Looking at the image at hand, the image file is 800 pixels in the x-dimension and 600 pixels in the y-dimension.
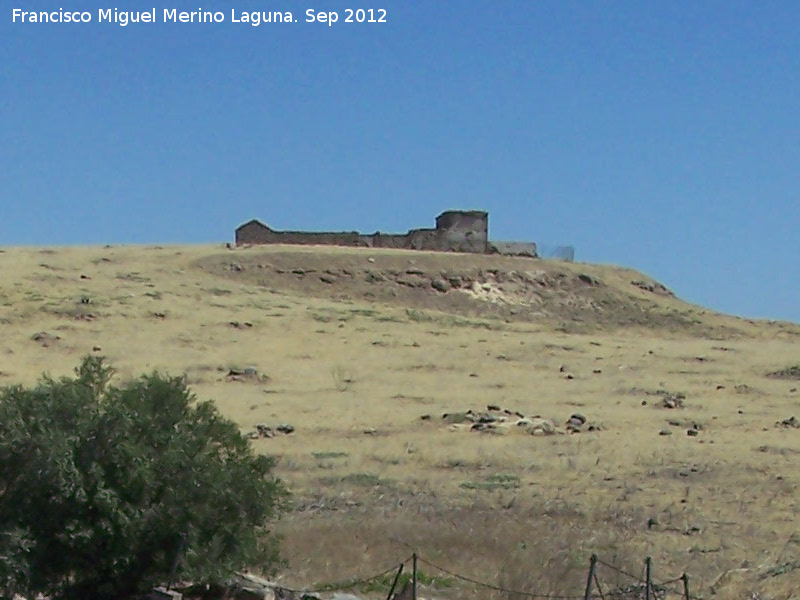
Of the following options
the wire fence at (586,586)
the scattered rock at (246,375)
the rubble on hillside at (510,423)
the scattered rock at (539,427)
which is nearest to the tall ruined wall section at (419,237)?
the scattered rock at (246,375)

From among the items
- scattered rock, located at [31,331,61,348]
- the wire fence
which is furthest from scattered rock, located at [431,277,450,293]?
the wire fence

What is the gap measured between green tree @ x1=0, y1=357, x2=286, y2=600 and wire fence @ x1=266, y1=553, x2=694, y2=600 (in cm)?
73

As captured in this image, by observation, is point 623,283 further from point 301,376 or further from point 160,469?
point 160,469

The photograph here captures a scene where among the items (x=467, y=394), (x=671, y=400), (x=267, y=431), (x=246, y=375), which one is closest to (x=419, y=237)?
(x=246, y=375)

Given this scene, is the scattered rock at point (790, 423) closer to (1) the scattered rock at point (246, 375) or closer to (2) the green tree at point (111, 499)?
(1) the scattered rock at point (246, 375)

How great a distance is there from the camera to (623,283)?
160 feet

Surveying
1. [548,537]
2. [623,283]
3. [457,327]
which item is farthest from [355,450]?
[623,283]

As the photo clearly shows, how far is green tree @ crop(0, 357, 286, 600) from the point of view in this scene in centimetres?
988

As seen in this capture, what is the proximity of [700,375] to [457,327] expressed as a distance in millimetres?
9365

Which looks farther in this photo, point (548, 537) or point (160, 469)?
point (548, 537)

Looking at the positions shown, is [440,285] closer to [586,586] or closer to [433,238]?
[433,238]

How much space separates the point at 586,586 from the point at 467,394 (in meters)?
16.3

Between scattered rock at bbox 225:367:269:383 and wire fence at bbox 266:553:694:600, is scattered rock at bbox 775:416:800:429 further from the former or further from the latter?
wire fence at bbox 266:553:694:600

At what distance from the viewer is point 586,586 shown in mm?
10766
